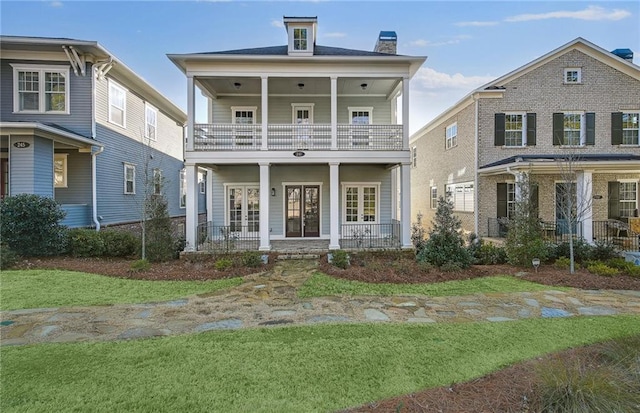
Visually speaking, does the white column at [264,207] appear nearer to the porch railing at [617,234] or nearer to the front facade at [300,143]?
the front facade at [300,143]

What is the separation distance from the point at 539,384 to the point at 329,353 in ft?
7.41

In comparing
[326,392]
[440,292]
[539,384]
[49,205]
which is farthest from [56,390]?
[49,205]

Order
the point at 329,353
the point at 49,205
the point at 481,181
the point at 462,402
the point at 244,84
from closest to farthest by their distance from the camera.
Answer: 1. the point at 462,402
2. the point at 329,353
3. the point at 49,205
4. the point at 244,84
5. the point at 481,181

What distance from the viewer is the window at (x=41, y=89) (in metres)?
12.2

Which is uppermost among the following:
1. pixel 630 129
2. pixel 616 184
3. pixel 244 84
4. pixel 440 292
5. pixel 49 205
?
pixel 244 84

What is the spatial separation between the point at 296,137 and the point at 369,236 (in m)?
5.31

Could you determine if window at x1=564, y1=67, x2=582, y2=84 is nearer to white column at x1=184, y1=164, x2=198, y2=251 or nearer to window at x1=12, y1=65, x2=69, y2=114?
white column at x1=184, y1=164, x2=198, y2=251

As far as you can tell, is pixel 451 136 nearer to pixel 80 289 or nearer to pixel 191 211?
pixel 191 211

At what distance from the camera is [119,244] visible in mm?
10461

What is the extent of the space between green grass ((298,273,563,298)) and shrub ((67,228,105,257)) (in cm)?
→ 742

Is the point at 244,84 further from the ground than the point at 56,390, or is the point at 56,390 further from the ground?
the point at 244,84

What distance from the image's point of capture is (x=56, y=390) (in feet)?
10.5

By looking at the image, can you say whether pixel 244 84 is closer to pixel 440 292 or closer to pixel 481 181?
pixel 440 292

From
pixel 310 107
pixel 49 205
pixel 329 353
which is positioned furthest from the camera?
pixel 310 107
